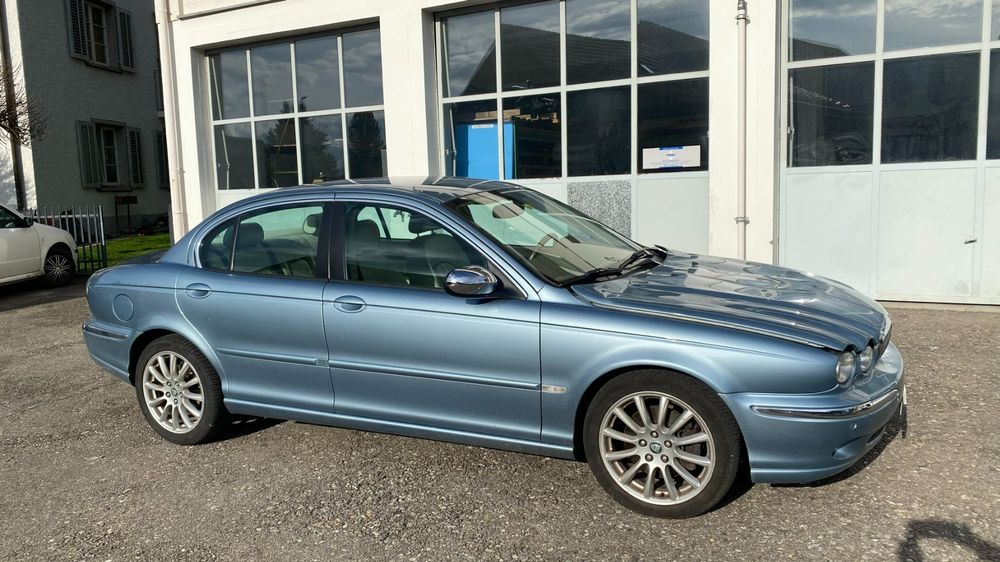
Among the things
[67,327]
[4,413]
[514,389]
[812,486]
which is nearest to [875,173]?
[812,486]

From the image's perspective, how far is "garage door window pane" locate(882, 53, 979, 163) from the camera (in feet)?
26.5

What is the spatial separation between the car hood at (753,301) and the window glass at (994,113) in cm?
486

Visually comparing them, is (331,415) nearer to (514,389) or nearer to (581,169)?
(514,389)

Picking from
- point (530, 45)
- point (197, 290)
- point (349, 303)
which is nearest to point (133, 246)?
point (530, 45)

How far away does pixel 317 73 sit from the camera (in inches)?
469

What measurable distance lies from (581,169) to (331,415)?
6.45 metres

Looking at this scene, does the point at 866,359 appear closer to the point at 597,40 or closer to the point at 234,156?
the point at 597,40

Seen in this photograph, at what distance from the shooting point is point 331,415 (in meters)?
4.30

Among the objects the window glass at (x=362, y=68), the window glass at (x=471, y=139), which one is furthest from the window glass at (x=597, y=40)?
the window glass at (x=362, y=68)

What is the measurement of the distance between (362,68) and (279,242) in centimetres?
754

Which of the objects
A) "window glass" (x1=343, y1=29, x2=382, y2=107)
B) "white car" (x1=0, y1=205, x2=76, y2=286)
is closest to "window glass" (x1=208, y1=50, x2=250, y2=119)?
"window glass" (x1=343, y1=29, x2=382, y2=107)

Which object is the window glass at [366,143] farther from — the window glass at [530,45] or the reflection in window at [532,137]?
the window glass at [530,45]

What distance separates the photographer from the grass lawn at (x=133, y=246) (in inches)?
609

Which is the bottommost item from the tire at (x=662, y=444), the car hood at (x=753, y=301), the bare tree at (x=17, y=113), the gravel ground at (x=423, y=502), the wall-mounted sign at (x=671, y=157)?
the gravel ground at (x=423, y=502)
